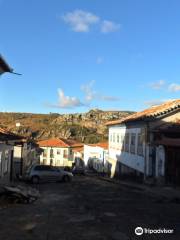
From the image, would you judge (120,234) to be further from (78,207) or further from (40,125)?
(40,125)

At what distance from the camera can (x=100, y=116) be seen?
164m

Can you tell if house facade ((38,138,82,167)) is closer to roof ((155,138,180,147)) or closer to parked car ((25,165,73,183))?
parked car ((25,165,73,183))

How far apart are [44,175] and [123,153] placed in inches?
Result: 405

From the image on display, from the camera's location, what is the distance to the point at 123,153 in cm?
4381

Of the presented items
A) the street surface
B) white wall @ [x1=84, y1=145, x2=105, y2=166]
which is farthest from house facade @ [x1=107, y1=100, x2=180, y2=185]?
white wall @ [x1=84, y1=145, x2=105, y2=166]

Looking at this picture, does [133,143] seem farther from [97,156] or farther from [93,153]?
[93,153]

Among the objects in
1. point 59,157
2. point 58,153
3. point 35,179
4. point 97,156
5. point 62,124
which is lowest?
point 35,179

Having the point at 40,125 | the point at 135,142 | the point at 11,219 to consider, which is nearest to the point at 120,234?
the point at 11,219

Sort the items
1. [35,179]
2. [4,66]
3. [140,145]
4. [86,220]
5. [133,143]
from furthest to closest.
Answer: [133,143], [35,179], [140,145], [4,66], [86,220]

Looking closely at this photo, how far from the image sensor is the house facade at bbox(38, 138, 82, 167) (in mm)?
92875

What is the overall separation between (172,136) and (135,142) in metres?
5.96

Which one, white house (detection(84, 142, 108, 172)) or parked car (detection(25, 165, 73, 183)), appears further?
white house (detection(84, 142, 108, 172))

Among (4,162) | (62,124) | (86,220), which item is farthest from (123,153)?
(62,124)

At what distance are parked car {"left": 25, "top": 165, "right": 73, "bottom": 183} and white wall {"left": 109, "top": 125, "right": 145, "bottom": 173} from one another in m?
6.04
